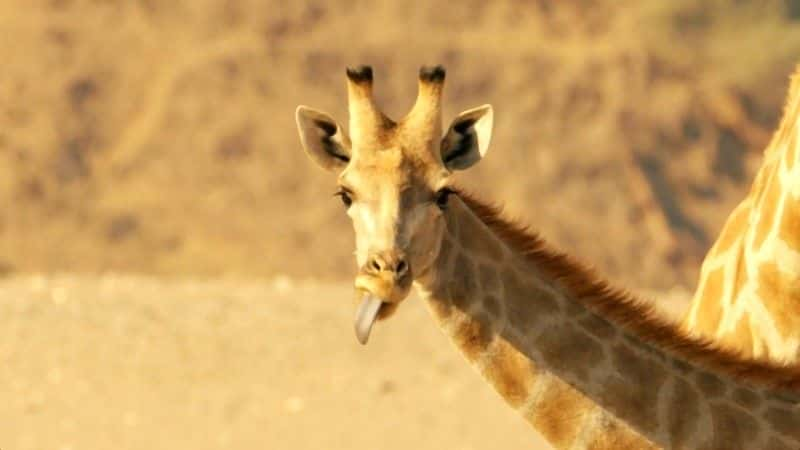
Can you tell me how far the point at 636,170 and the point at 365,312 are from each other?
23.5m

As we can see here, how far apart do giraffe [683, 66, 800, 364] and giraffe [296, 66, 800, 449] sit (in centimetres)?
116

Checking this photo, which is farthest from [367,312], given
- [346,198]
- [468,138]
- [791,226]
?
[791,226]

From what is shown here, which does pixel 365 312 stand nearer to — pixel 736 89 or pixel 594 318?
pixel 594 318

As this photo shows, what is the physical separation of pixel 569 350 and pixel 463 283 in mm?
432

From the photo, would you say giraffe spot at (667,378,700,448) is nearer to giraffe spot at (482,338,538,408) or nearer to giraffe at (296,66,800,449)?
giraffe at (296,66,800,449)

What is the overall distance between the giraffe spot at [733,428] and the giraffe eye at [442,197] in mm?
1153

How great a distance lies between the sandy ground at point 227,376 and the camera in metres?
15.1

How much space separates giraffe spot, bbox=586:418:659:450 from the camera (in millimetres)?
6988

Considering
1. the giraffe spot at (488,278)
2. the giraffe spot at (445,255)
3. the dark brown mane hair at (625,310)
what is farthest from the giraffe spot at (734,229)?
the giraffe spot at (445,255)

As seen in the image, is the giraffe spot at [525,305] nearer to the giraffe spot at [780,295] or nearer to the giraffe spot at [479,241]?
the giraffe spot at [479,241]

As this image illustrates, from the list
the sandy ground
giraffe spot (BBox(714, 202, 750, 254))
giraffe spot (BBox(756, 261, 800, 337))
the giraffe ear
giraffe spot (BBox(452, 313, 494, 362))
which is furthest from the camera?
the sandy ground

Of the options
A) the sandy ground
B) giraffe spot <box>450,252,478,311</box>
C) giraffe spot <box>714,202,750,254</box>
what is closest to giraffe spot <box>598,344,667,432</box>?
giraffe spot <box>450,252,478,311</box>

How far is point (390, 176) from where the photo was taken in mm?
6828

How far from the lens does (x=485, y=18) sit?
102 ft
